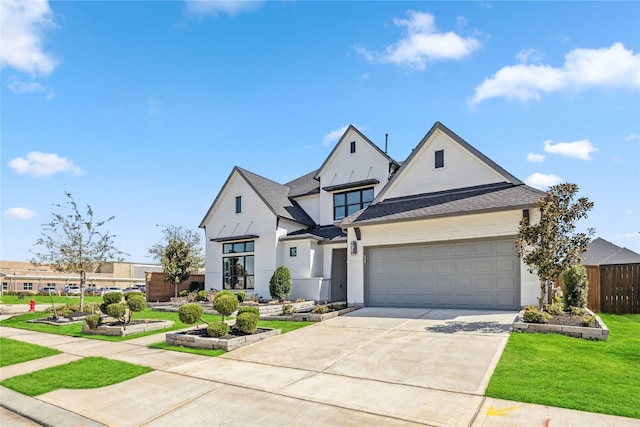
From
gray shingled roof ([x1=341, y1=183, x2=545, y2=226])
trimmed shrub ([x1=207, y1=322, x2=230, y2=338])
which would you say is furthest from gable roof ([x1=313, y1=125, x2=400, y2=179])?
trimmed shrub ([x1=207, y1=322, x2=230, y2=338])

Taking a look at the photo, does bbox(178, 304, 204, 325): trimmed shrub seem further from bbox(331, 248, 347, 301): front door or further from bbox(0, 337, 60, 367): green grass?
bbox(331, 248, 347, 301): front door

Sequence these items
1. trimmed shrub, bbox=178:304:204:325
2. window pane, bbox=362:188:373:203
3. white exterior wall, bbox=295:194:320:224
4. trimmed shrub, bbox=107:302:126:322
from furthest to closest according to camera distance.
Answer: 1. white exterior wall, bbox=295:194:320:224
2. window pane, bbox=362:188:373:203
3. trimmed shrub, bbox=107:302:126:322
4. trimmed shrub, bbox=178:304:204:325

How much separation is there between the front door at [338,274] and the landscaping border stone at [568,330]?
11904 mm

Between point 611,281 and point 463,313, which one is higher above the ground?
point 611,281

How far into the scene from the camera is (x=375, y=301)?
1639cm

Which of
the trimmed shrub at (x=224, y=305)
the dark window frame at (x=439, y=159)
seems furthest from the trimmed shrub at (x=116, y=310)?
the dark window frame at (x=439, y=159)

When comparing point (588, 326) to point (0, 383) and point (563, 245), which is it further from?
point (0, 383)

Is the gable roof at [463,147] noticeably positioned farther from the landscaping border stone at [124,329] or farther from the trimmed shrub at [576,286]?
the landscaping border stone at [124,329]

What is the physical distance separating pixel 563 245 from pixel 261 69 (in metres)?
12.4

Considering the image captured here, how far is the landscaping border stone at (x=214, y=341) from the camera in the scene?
9.91 metres

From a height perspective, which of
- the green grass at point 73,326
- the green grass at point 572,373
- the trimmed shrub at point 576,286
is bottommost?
the green grass at point 73,326

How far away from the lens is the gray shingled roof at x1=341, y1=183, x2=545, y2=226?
1374 cm

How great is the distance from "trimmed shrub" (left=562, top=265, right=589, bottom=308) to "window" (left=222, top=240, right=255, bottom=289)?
16548 millimetres

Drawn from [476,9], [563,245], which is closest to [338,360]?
[563,245]
